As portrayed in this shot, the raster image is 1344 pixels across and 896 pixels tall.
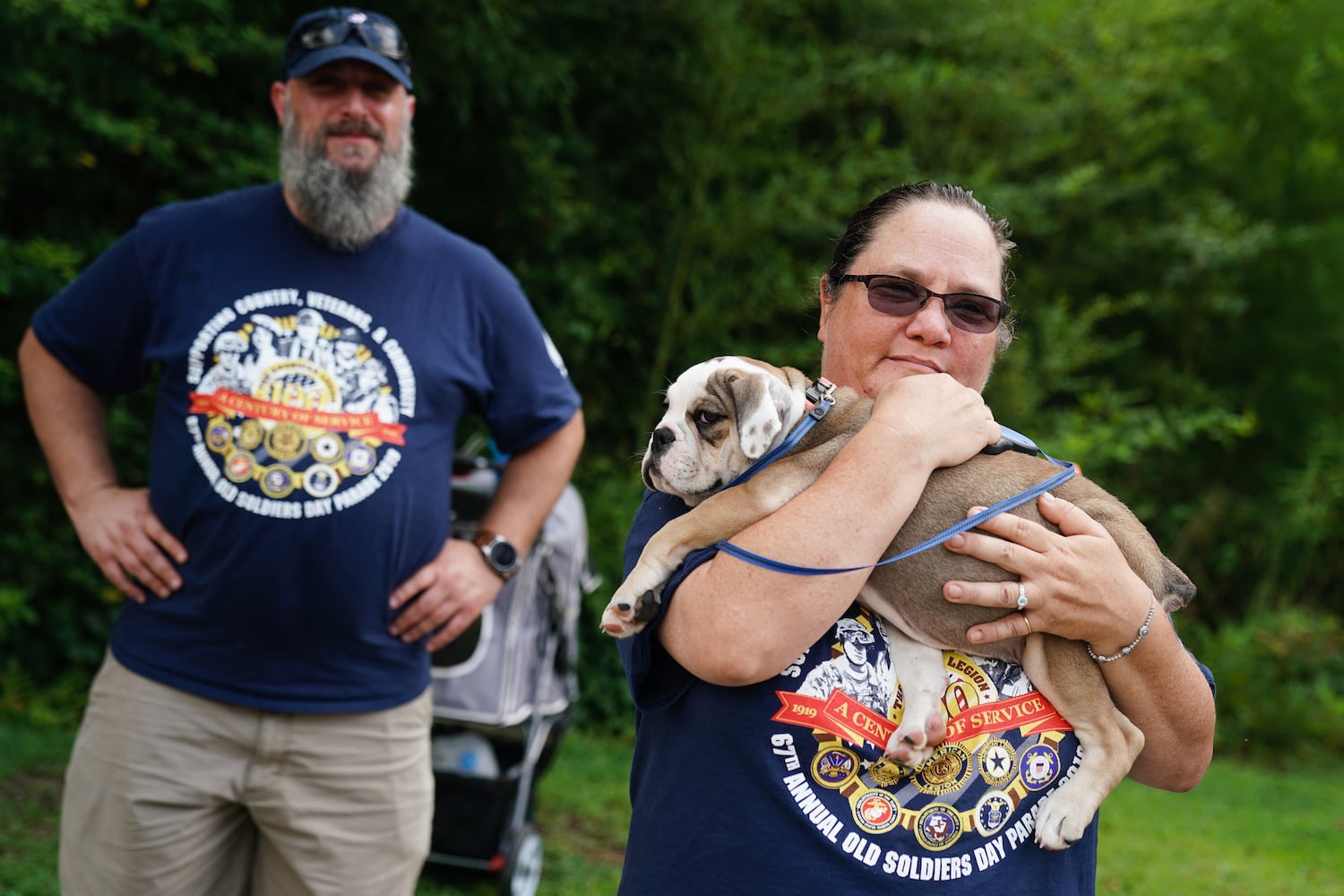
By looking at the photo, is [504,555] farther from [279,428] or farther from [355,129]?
[355,129]

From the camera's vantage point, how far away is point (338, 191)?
3.15 m

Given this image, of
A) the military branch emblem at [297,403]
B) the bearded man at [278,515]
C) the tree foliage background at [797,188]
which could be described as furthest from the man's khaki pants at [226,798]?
the tree foliage background at [797,188]

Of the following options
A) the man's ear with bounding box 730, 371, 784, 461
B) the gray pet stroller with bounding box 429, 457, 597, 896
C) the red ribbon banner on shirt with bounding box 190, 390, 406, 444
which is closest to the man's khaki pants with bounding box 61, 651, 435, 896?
the red ribbon banner on shirt with bounding box 190, 390, 406, 444

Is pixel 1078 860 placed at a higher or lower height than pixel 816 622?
lower

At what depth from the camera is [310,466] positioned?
2938mm

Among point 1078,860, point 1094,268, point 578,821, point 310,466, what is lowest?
point 578,821

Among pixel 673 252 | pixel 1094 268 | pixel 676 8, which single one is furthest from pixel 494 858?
pixel 1094 268

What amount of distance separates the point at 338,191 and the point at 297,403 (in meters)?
0.62

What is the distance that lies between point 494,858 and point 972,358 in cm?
314

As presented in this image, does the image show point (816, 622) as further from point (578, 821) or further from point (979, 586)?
point (578, 821)

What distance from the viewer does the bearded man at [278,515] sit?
293 centimetres

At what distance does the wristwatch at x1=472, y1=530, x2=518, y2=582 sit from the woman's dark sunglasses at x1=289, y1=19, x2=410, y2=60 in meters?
1.44

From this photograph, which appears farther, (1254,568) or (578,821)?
(1254,568)

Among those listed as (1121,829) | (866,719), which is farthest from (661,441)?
(1121,829)
